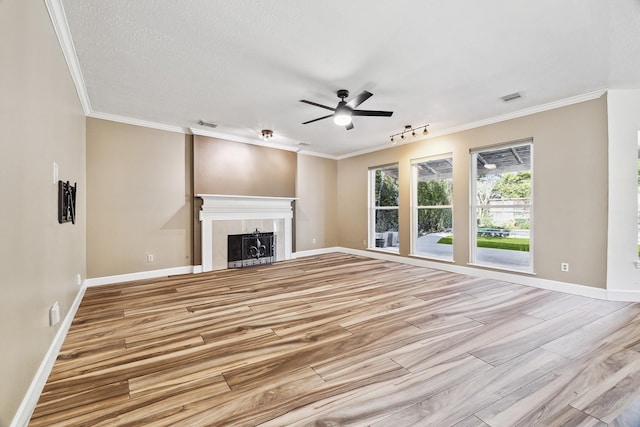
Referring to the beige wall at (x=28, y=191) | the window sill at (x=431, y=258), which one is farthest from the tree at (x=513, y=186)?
the beige wall at (x=28, y=191)

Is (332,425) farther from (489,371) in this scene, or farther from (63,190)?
(63,190)

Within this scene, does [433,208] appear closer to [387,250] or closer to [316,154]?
[387,250]

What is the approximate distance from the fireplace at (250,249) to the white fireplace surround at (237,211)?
325mm

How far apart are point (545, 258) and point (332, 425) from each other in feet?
13.6

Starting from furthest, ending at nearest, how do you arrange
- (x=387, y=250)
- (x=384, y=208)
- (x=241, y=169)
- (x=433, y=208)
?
(x=384, y=208)
(x=387, y=250)
(x=241, y=169)
(x=433, y=208)

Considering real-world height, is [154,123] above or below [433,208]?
above

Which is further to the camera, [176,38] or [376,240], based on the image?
[376,240]

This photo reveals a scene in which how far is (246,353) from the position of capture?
223cm

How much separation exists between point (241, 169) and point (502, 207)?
4859 mm

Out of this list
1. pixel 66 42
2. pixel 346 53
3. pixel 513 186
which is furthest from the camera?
pixel 513 186

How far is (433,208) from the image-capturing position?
5586mm

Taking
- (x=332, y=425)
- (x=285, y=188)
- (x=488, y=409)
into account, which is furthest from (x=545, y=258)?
(x=285, y=188)

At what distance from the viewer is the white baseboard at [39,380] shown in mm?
1417

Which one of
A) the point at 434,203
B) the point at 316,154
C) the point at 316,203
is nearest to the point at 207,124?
the point at 316,154
